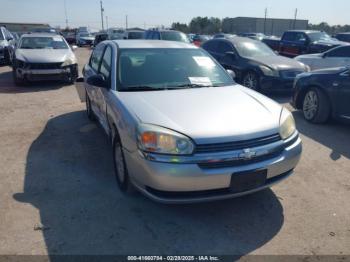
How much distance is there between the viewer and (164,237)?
2977mm

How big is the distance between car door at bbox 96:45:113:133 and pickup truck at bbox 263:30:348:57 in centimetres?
1175

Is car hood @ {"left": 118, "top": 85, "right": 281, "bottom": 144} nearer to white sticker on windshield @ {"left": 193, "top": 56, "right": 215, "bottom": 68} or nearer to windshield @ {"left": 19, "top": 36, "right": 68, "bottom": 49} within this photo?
white sticker on windshield @ {"left": 193, "top": 56, "right": 215, "bottom": 68}

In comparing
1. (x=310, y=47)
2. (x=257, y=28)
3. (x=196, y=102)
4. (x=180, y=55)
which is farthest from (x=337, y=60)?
(x=257, y=28)

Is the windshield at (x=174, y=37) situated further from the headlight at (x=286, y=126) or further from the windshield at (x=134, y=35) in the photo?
the headlight at (x=286, y=126)

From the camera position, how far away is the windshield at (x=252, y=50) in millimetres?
9547

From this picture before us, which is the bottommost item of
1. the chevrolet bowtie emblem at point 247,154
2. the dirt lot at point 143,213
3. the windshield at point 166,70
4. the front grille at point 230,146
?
the dirt lot at point 143,213

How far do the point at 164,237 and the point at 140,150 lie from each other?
2.57ft

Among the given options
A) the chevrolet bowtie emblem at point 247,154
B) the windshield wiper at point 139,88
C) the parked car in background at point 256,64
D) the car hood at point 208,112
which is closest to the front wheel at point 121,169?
the car hood at point 208,112

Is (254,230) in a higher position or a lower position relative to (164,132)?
lower

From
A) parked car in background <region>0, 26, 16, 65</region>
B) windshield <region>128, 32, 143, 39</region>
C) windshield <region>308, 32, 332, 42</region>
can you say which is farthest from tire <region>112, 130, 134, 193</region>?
windshield <region>128, 32, 143, 39</region>

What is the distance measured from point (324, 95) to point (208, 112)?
146 inches

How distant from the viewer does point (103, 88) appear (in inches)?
171

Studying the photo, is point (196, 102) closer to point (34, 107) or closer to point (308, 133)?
point (308, 133)

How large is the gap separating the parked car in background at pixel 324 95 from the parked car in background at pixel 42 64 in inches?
260
